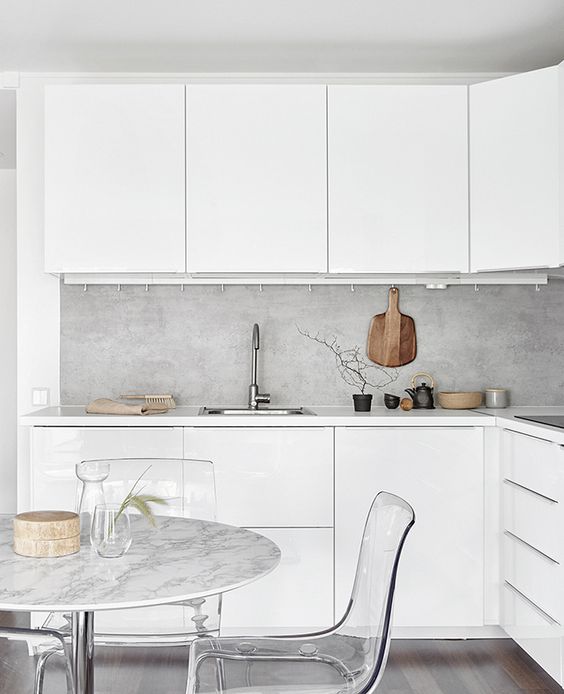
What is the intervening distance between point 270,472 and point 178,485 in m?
0.85

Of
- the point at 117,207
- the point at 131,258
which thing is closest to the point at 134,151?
the point at 117,207

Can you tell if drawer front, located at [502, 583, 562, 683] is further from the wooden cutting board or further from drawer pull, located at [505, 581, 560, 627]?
the wooden cutting board

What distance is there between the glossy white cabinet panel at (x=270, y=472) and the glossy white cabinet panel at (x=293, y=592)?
7 centimetres

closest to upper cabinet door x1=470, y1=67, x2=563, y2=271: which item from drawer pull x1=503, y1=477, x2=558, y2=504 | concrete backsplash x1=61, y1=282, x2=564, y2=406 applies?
concrete backsplash x1=61, y1=282, x2=564, y2=406

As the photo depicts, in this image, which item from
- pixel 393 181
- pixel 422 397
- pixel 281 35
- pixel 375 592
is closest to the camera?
pixel 375 592

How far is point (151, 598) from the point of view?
1494mm

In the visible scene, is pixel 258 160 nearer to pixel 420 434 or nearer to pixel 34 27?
pixel 34 27

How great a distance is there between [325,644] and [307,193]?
212 cm

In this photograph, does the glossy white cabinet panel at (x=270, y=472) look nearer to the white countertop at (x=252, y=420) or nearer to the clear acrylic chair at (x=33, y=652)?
the white countertop at (x=252, y=420)

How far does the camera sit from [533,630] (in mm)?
3002

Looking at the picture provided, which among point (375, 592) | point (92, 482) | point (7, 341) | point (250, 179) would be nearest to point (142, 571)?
point (92, 482)

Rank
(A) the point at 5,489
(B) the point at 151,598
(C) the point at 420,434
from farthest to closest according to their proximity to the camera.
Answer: (A) the point at 5,489 < (C) the point at 420,434 < (B) the point at 151,598

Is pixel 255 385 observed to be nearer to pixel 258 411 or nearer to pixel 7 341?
pixel 258 411

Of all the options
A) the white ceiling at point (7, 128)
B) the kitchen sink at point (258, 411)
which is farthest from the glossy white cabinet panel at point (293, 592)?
the white ceiling at point (7, 128)
